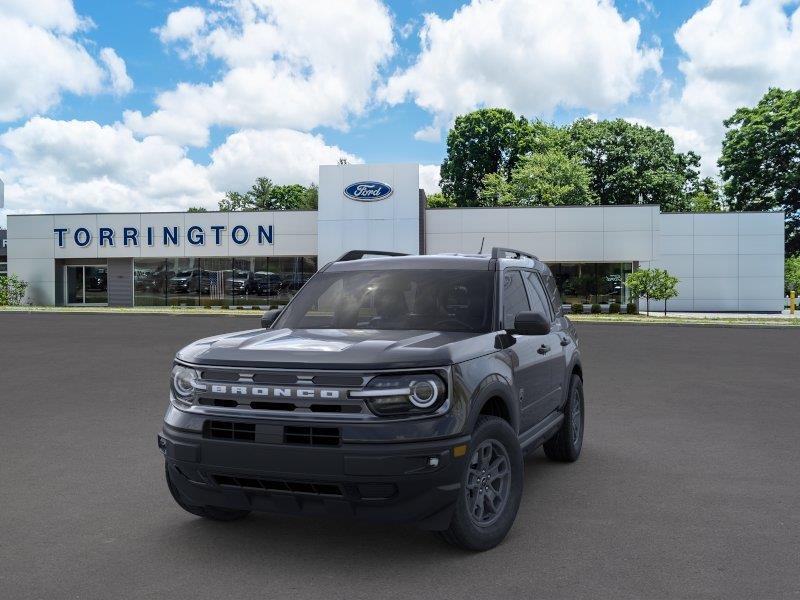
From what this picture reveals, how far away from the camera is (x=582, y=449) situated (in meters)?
7.14

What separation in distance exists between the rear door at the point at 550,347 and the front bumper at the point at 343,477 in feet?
6.28

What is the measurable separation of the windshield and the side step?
0.86 meters

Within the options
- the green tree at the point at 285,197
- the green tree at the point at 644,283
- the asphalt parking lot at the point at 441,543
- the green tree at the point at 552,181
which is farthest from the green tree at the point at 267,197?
the asphalt parking lot at the point at 441,543

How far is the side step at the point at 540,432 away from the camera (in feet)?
16.7

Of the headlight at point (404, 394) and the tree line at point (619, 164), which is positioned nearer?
the headlight at point (404, 394)

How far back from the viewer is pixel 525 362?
5152mm

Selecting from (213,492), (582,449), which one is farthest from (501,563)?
(582,449)

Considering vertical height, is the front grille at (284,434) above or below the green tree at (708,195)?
below

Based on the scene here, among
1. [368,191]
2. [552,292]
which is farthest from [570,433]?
[368,191]

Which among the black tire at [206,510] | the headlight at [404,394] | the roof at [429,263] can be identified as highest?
the roof at [429,263]

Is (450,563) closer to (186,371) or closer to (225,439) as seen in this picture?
(225,439)

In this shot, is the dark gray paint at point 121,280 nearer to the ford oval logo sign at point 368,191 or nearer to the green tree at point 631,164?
the ford oval logo sign at point 368,191

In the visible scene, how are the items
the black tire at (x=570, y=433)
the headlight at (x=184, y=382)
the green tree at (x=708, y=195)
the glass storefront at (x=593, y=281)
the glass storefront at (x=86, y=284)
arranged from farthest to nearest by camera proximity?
the green tree at (x=708, y=195)
the glass storefront at (x=86, y=284)
the glass storefront at (x=593, y=281)
the black tire at (x=570, y=433)
the headlight at (x=184, y=382)

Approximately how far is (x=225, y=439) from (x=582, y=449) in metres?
4.17
